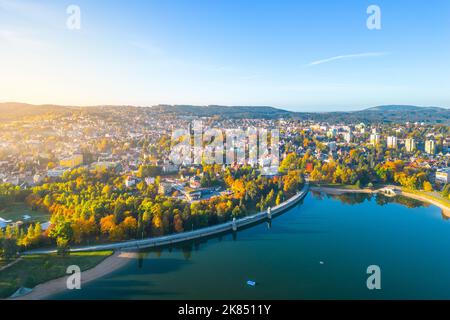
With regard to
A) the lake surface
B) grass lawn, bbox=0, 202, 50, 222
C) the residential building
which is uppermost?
the residential building

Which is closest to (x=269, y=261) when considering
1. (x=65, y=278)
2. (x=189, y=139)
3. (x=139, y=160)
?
(x=65, y=278)

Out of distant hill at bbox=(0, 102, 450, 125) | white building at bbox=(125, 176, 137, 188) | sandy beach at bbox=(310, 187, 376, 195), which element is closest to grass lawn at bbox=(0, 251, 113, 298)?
white building at bbox=(125, 176, 137, 188)

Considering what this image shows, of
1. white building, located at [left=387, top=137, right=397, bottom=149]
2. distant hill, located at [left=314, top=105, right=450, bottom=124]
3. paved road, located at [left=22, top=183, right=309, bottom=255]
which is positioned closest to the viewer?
paved road, located at [left=22, top=183, right=309, bottom=255]

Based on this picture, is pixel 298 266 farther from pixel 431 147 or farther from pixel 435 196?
→ pixel 431 147

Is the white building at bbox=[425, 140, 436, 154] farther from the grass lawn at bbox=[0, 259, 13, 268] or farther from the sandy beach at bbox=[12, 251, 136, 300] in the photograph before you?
the grass lawn at bbox=[0, 259, 13, 268]

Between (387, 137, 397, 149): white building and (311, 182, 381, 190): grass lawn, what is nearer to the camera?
(311, 182, 381, 190): grass lawn

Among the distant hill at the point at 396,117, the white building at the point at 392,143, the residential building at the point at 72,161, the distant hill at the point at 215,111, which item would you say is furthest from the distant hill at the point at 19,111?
the distant hill at the point at 396,117

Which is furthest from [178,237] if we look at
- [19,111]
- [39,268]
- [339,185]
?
[19,111]

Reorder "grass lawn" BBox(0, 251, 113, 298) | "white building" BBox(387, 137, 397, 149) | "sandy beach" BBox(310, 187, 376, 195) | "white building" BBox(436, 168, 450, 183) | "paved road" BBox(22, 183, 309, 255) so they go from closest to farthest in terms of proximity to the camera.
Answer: "grass lawn" BBox(0, 251, 113, 298)
"paved road" BBox(22, 183, 309, 255)
"sandy beach" BBox(310, 187, 376, 195)
"white building" BBox(436, 168, 450, 183)
"white building" BBox(387, 137, 397, 149)

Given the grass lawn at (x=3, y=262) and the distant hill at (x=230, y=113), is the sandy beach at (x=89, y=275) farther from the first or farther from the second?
the distant hill at (x=230, y=113)
